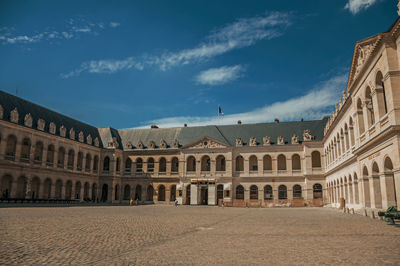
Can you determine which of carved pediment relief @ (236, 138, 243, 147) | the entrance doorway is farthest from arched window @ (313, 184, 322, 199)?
the entrance doorway

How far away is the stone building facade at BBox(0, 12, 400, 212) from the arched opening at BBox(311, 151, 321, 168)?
181mm

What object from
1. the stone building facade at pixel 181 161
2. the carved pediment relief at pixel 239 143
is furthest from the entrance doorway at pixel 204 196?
the carved pediment relief at pixel 239 143

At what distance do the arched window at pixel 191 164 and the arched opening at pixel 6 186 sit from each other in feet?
96.3

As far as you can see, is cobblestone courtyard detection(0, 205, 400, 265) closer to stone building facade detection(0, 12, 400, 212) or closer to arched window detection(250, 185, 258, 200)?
stone building facade detection(0, 12, 400, 212)

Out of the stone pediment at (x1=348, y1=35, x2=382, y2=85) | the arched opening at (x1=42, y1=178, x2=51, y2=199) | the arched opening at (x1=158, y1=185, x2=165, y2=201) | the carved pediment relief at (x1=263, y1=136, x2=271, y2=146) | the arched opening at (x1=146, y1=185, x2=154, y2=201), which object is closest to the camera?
the stone pediment at (x1=348, y1=35, x2=382, y2=85)

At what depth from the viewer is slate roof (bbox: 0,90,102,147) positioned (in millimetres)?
45938

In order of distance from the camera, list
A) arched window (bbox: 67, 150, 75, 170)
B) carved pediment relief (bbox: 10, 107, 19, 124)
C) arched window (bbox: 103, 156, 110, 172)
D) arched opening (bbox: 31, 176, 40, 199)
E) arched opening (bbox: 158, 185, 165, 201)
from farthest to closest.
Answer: arched window (bbox: 103, 156, 110, 172)
arched opening (bbox: 158, 185, 165, 201)
arched window (bbox: 67, 150, 75, 170)
arched opening (bbox: 31, 176, 40, 199)
carved pediment relief (bbox: 10, 107, 19, 124)

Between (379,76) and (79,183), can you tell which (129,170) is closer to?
(79,183)

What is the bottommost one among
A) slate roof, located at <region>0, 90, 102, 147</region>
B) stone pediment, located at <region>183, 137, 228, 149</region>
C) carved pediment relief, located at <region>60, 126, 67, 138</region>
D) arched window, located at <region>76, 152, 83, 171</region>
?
arched window, located at <region>76, 152, 83, 171</region>

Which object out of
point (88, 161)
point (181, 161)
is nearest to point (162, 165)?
point (181, 161)

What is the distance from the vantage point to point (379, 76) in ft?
74.1

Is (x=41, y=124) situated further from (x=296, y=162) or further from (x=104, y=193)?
(x=296, y=162)

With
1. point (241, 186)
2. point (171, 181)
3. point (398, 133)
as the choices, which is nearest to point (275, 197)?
point (241, 186)

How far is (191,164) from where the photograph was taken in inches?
2448
